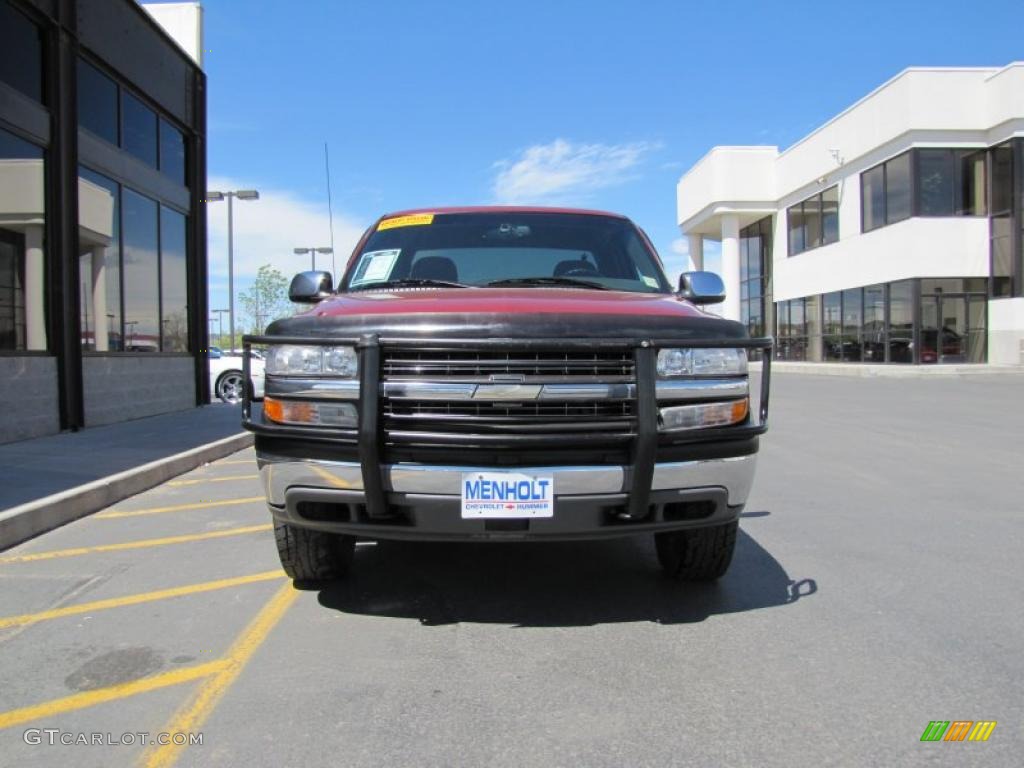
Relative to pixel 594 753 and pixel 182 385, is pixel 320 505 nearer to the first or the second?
pixel 594 753

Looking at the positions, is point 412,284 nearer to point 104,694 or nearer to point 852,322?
point 104,694

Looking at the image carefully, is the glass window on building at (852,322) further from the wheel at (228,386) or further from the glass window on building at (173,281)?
the glass window on building at (173,281)

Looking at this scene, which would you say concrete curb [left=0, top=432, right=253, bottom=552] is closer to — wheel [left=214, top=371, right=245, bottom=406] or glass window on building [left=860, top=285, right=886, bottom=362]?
wheel [left=214, top=371, right=245, bottom=406]

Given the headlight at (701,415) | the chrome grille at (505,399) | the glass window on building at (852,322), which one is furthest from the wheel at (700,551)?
the glass window on building at (852,322)

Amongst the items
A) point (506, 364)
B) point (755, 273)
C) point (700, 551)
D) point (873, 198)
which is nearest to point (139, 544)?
point (506, 364)

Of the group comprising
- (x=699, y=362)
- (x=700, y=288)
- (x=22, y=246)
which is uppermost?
(x=22, y=246)

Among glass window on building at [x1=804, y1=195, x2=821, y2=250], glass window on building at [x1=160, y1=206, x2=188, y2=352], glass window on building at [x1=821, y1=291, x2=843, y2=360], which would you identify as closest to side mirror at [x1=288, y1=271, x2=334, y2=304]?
glass window on building at [x1=160, y1=206, x2=188, y2=352]

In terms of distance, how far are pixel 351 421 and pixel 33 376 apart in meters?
7.65

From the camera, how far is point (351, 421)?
3191mm

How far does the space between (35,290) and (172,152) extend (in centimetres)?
506

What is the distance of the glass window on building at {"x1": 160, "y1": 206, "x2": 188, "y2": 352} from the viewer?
43.0 feet

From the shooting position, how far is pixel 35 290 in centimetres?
936

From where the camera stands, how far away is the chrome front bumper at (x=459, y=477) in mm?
3098

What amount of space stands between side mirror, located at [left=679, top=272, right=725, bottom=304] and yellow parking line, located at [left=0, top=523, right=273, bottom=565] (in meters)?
3.33
